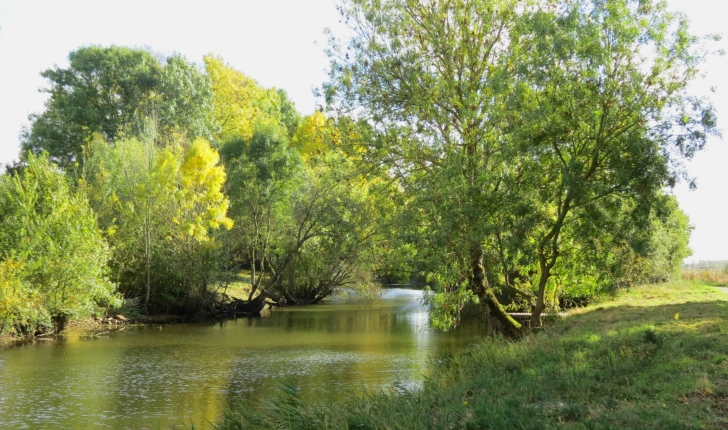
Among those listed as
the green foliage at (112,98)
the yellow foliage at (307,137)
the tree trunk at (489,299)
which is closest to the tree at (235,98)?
the green foliage at (112,98)

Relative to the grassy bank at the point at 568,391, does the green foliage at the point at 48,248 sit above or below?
above

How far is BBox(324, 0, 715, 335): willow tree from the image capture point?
543 inches

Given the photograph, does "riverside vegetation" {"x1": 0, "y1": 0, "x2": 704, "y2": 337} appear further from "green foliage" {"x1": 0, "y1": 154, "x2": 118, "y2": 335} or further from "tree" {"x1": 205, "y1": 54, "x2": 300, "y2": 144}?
"tree" {"x1": 205, "y1": 54, "x2": 300, "y2": 144}

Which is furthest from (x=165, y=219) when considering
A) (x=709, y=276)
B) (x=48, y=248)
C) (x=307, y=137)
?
(x=709, y=276)

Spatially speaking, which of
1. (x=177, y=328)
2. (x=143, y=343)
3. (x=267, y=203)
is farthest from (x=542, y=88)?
(x=267, y=203)

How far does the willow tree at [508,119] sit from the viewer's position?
13781mm

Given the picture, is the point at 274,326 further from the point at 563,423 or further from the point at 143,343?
the point at 563,423

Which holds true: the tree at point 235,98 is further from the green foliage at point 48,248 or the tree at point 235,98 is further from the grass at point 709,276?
the grass at point 709,276

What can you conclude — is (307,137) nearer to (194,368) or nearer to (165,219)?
(165,219)

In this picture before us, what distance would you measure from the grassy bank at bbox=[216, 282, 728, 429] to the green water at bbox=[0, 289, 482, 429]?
2.76 metres

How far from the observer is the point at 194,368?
1886cm

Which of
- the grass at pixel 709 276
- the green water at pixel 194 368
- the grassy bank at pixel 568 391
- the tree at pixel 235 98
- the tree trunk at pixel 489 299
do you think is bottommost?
the green water at pixel 194 368

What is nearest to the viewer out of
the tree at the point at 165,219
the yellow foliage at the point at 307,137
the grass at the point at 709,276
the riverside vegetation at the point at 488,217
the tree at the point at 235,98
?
the riverside vegetation at the point at 488,217

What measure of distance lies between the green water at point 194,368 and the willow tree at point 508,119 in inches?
151
